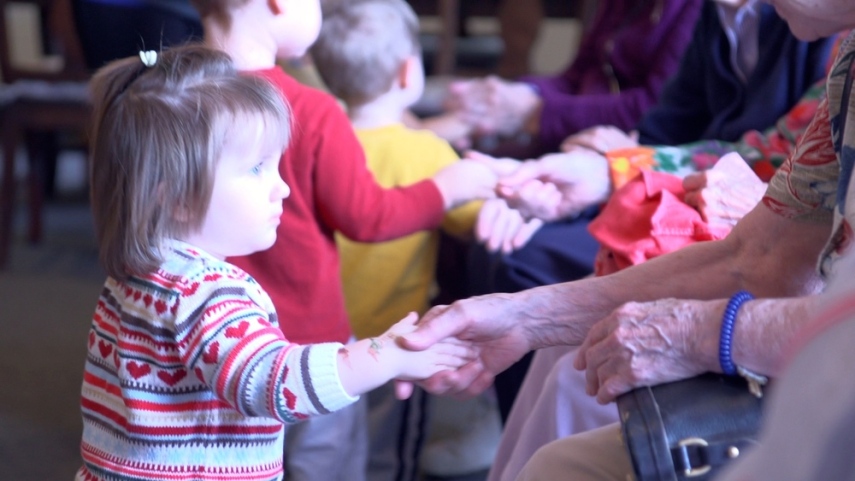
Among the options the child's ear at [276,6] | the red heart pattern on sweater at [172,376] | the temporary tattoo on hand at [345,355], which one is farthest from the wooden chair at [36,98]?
the temporary tattoo on hand at [345,355]

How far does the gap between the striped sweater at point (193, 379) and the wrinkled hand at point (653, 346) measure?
28 cm

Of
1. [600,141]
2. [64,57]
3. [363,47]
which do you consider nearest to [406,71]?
[363,47]

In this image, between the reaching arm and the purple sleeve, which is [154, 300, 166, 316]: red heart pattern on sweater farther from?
the purple sleeve

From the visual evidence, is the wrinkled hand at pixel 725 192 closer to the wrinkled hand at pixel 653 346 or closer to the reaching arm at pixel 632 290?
the reaching arm at pixel 632 290

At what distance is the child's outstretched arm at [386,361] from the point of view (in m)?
1.03

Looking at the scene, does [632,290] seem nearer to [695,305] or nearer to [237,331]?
[695,305]

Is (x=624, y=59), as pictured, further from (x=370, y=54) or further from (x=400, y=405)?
(x=400, y=405)

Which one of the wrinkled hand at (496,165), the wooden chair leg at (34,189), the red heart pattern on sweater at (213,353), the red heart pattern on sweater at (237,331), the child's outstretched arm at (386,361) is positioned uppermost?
the red heart pattern on sweater at (237,331)

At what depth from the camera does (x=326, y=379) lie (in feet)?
3.30

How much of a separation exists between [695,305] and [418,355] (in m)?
0.31

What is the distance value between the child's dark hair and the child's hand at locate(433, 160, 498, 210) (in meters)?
0.57

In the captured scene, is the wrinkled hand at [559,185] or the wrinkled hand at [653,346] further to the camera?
the wrinkled hand at [559,185]

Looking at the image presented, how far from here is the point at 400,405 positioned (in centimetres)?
196

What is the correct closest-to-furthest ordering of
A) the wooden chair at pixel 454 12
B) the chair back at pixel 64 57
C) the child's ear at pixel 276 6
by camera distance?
the child's ear at pixel 276 6 < the chair back at pixel 64 57 < the wooden chair at pixel 454 12
